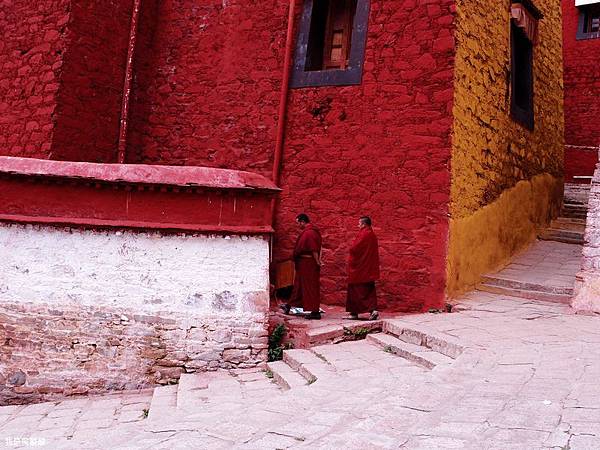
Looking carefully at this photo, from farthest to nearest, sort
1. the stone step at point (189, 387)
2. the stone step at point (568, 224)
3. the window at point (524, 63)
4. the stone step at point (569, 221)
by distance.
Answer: the stone step at point (569, 221) < the stone step at point (568, 224) < the window at point (524, 63) < the stone step at point (189, 387)

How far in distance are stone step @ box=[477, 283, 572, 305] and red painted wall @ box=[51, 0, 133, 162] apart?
5742 millimetres

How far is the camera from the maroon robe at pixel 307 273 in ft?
21.9

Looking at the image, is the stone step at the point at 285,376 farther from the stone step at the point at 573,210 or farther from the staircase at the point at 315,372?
the stone step at the point at 573,210

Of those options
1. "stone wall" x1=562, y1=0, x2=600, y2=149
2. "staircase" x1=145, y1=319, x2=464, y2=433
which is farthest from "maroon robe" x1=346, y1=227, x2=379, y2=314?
"stone wall" x1=562, y1=0, x2=600, y2=149

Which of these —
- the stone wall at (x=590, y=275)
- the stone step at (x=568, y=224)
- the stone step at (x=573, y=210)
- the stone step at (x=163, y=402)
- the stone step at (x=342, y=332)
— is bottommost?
the stone step at (x=163, y=402)

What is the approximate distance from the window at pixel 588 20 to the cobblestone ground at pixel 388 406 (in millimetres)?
11558

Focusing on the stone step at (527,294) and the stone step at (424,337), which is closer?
the stone step at (424,337)

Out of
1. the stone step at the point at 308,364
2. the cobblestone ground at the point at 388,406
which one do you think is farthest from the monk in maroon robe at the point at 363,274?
the stone step at the point at 308,364

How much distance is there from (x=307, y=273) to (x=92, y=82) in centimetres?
434

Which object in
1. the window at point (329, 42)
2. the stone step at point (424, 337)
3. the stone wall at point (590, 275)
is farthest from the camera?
the window at point (329, 42)

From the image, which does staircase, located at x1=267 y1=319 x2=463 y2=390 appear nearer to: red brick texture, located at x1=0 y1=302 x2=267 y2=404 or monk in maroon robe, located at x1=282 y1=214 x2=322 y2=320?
red brick texture, located at x1=0 y1=302 x2=267 y2=404

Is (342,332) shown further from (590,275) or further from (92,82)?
(92,82)

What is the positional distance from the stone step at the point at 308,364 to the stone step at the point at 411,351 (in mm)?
693

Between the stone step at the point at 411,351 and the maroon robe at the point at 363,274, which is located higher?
the maroon robe at the point at 363,274
